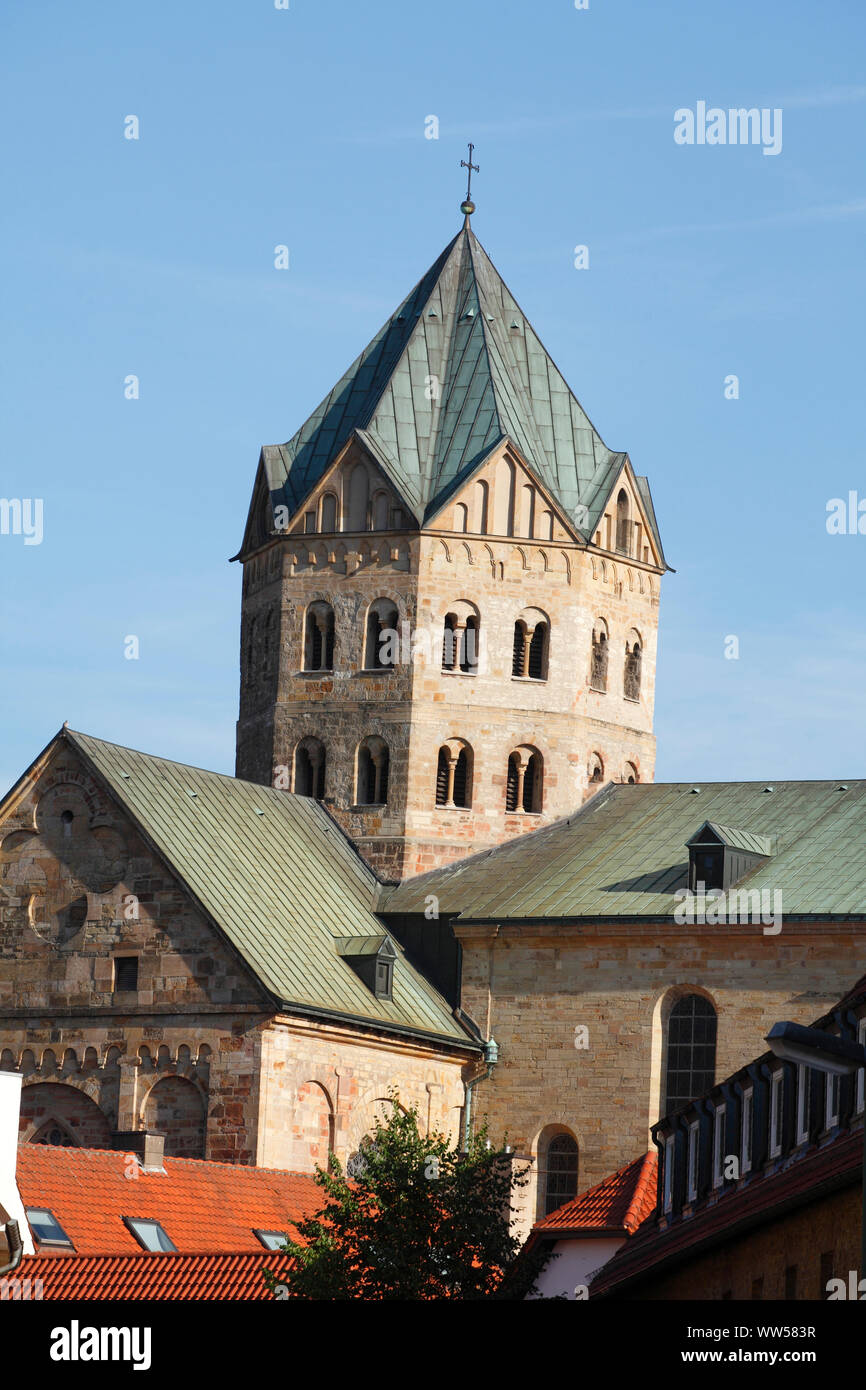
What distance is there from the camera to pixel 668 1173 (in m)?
42.9

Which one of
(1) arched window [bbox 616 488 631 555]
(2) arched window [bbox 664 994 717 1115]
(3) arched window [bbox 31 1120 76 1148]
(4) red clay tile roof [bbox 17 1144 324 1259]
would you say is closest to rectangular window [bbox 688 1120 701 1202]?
(4) red clay tile roof [bbox 17 1144 324 1259]

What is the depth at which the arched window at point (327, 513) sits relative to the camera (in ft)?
222

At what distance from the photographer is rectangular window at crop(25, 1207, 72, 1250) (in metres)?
44.4

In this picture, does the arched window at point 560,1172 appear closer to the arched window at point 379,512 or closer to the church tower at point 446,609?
the church tower at point 446,609

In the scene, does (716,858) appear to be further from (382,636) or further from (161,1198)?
(161,1198)

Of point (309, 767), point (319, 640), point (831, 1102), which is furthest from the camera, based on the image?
point (319, 640)

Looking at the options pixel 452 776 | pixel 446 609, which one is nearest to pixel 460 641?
pixel 446 609

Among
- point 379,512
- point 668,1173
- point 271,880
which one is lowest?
point 668,1173

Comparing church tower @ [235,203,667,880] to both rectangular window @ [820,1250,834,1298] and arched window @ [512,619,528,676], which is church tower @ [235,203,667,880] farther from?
rectangular window @ [820,1250,834,1298]

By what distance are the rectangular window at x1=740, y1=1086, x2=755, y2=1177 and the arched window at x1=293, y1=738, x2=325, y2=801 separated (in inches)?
1161

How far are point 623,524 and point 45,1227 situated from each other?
1158 inches

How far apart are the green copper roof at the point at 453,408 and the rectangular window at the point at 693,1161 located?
27.7 m

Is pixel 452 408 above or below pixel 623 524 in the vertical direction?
above
